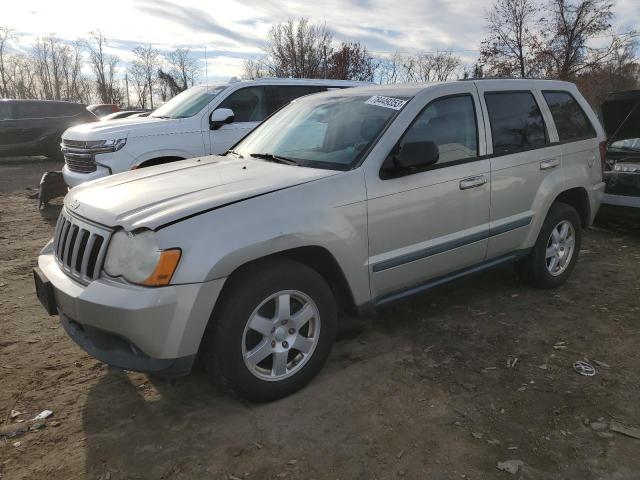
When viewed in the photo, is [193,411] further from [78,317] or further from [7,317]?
[7,317]

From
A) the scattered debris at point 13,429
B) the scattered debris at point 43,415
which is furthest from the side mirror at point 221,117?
the scattered debris at point 13,429

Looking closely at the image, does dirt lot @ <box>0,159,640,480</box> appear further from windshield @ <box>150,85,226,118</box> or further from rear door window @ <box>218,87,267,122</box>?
rear door window @ <box>218,87,267,122</box>

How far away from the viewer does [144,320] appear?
2371mm

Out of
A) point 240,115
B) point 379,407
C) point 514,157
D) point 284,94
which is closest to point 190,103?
point 240,115

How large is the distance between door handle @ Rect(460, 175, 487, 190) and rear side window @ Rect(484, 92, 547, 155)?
0.97 feet

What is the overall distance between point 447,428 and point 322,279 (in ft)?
3.47

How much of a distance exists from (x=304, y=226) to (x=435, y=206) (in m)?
1.10

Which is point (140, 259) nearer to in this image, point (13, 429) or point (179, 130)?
point (13, 429)

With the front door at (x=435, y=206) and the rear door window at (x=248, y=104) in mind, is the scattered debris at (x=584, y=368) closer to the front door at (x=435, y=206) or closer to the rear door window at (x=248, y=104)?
the front door at (x=435, y=206)

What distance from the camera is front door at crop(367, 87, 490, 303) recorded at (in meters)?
3.17

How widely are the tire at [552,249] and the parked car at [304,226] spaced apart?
3cm

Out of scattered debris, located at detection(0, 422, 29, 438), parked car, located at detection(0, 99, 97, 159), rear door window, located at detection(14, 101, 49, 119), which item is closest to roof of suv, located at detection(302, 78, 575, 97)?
scattered debris, located at detection(0, 422, 29, 438)

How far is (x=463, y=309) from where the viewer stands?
13.9ft

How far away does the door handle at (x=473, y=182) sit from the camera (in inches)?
140
